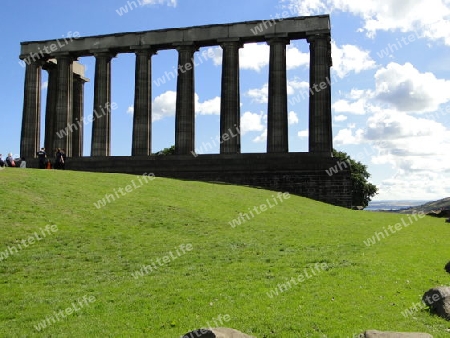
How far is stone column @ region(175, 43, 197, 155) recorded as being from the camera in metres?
58.1

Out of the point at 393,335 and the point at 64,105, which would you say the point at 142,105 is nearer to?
the point at 64,105

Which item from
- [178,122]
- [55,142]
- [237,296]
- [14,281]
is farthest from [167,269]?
[55,142]

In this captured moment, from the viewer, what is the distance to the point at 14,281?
674 inches

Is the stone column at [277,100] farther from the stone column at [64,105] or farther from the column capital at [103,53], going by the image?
the stone column at [64,105]

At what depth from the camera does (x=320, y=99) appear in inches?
2162

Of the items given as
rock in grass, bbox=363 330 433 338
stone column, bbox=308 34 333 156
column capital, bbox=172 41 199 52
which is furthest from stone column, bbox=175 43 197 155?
rock in grass, bbox=363 330 433 338

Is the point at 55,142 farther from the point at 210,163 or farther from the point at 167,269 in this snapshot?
the point at 167,269

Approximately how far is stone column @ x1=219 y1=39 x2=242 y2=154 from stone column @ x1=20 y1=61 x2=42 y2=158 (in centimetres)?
2822

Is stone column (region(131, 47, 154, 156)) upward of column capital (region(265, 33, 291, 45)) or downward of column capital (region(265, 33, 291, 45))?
downward

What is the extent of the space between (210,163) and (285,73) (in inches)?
577

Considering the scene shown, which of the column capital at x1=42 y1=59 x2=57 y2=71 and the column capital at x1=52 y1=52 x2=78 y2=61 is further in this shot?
the column capital at x1=42 y1=59 x2=57 y2=71

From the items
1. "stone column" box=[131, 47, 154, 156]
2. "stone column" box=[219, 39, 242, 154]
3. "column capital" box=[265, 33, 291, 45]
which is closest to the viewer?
"stone column" box=[219, 39, 242, 154]

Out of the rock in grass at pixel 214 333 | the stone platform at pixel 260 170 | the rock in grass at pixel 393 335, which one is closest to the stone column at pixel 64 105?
the stone platform at pixel 260 170

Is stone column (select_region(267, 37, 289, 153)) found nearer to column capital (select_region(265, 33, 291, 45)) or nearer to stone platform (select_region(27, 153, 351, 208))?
column capital (select_region(265, 33, 291, 45))
